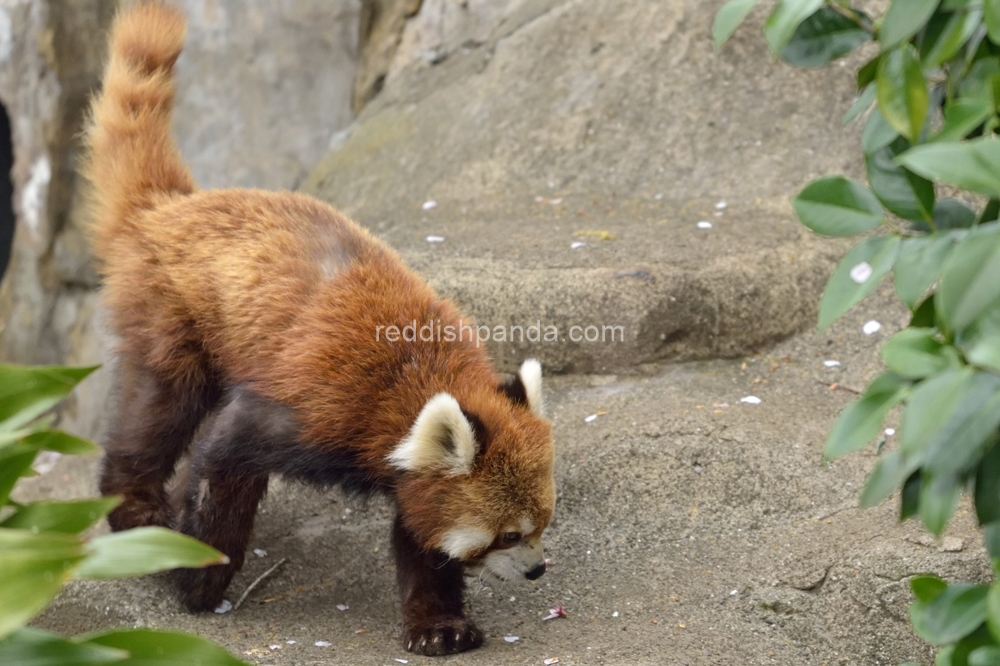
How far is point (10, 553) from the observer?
1.61 m

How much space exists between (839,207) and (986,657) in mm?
934

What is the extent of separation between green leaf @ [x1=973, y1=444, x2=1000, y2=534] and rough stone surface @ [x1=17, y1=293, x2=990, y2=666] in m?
1.72

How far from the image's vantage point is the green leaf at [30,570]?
5.09ft

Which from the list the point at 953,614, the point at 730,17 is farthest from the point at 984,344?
the point at 730,17

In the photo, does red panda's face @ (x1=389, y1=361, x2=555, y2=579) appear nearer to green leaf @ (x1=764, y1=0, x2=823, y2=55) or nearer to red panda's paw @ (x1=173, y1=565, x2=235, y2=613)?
red panda's paw @ (x1=173, y1=565, x2=235, y2=613)

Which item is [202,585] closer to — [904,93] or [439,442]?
[439,442]

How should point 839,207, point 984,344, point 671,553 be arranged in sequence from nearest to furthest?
1. point 984,344
2. point 839,207
3. point 671,553

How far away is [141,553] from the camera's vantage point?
184 cm

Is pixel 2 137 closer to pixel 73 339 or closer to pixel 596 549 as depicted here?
pixel 73 339

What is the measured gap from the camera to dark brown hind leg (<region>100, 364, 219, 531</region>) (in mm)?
4102

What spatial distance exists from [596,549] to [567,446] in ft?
2.29

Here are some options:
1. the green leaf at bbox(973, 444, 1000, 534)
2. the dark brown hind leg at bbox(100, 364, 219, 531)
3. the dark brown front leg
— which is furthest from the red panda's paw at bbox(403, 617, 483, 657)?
the green leaf at bbox(973, 444, 1000, 534)

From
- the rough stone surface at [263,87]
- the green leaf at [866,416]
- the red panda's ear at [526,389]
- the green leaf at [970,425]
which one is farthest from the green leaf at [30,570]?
the rough stone surface at [263,87]

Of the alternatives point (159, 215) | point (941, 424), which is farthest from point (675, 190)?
point (941, 424)
